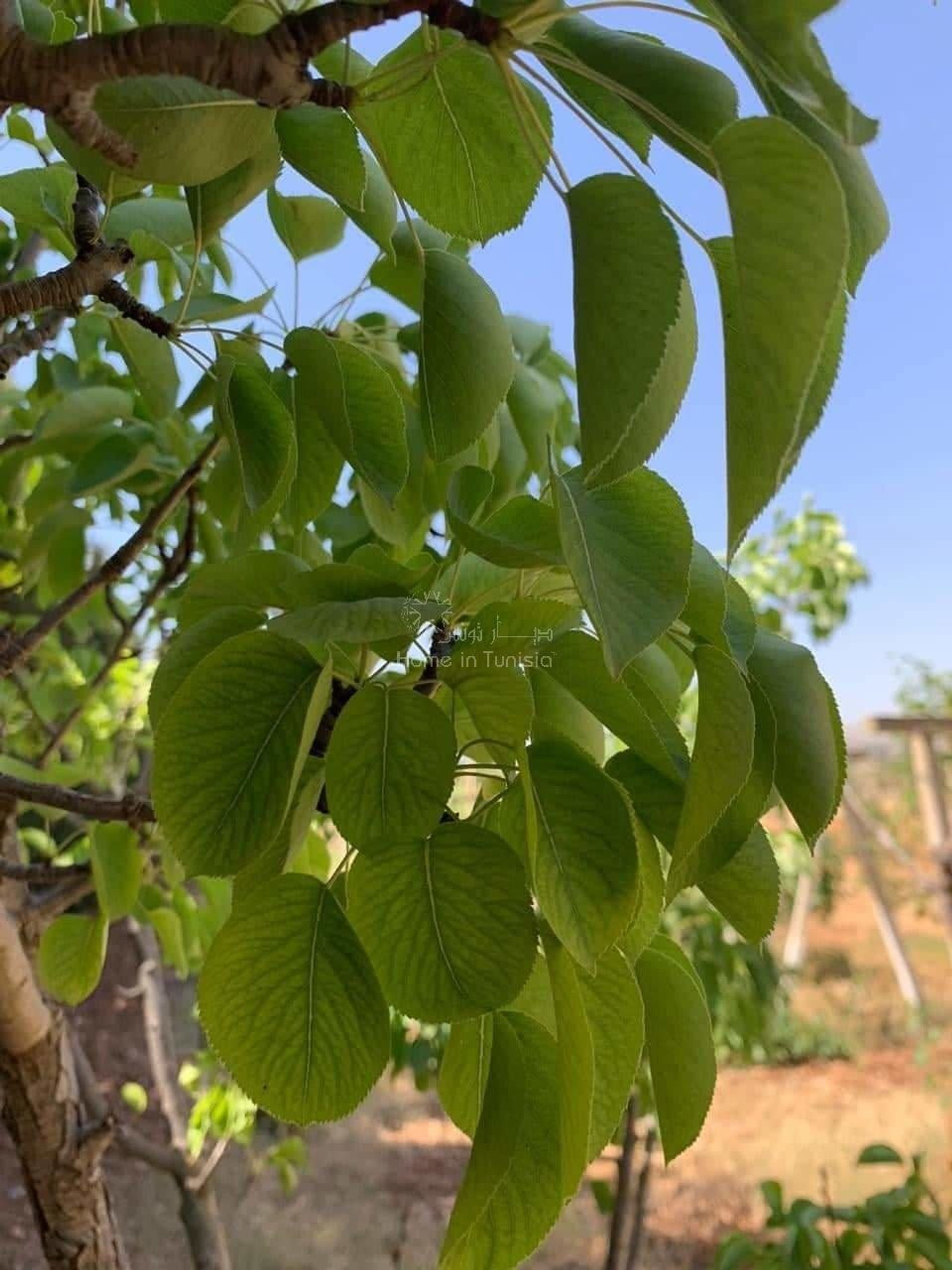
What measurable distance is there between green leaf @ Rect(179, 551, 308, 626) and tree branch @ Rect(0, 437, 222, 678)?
168 millimetres

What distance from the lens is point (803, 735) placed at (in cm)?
27

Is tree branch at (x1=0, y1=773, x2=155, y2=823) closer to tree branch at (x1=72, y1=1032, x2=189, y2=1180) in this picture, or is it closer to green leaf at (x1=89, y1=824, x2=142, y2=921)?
green leaf at (x1=89, y1=824, x2=142, y2=921)

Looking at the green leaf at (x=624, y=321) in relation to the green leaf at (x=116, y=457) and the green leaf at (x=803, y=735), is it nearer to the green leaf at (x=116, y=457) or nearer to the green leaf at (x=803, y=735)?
the green leaf at (x=803, y=735)

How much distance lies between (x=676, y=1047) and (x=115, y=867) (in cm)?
30

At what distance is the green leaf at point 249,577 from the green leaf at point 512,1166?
14cm

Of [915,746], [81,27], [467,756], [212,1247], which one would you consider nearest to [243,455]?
[467,756]

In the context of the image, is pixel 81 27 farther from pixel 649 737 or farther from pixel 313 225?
pixel 649 737

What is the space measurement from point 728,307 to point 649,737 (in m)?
0.12

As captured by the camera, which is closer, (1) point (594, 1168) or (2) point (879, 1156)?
(2) point (879, 1156)

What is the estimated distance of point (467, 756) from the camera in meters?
0.40

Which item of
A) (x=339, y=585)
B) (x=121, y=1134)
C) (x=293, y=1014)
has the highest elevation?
(x=339, y=585)

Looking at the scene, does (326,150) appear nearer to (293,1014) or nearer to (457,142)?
(457,142)

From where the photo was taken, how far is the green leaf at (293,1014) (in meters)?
0.27

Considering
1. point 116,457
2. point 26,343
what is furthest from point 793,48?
point 116,457
